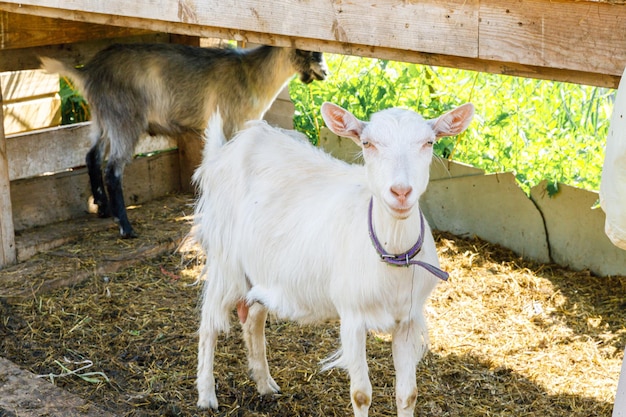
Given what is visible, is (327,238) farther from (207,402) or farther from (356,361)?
(207,402)

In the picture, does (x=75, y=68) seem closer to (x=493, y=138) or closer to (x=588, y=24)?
(x=493, y=138)

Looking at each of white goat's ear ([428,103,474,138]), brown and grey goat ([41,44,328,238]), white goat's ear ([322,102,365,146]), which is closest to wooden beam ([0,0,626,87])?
white goat's ear ([428,103,474,138])

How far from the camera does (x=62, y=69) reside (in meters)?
5.88

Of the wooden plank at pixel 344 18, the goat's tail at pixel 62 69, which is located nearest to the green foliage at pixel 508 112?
the goat's tail at pixel 62 69

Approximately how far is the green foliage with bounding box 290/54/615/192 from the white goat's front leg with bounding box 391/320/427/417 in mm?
2597

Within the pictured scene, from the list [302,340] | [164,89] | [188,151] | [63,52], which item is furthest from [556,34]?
[188,151]

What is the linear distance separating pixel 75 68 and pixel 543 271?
3.49 metres

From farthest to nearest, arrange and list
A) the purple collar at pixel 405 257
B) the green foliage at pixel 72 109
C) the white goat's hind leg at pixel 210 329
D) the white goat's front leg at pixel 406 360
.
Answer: the green foliage at pixel 72 109
the white goat's hind leg at pixel 210 329
the white goat's front leg at pixel 406 360
the purple collar at pixel 405 257

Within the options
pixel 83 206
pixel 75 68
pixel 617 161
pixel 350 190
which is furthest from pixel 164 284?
pixel 617 161

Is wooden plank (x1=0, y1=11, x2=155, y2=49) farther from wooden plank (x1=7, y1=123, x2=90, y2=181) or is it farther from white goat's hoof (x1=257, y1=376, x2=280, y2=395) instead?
white goat's hoof (x1=257, y1=376, x2=280, y2=395)

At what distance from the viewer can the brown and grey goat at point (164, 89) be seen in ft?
19.8

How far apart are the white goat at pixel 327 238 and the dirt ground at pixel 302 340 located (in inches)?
12.5

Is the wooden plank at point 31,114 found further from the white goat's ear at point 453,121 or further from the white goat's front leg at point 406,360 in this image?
the white goat's ear at point 453,121

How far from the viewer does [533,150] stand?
5.85m
